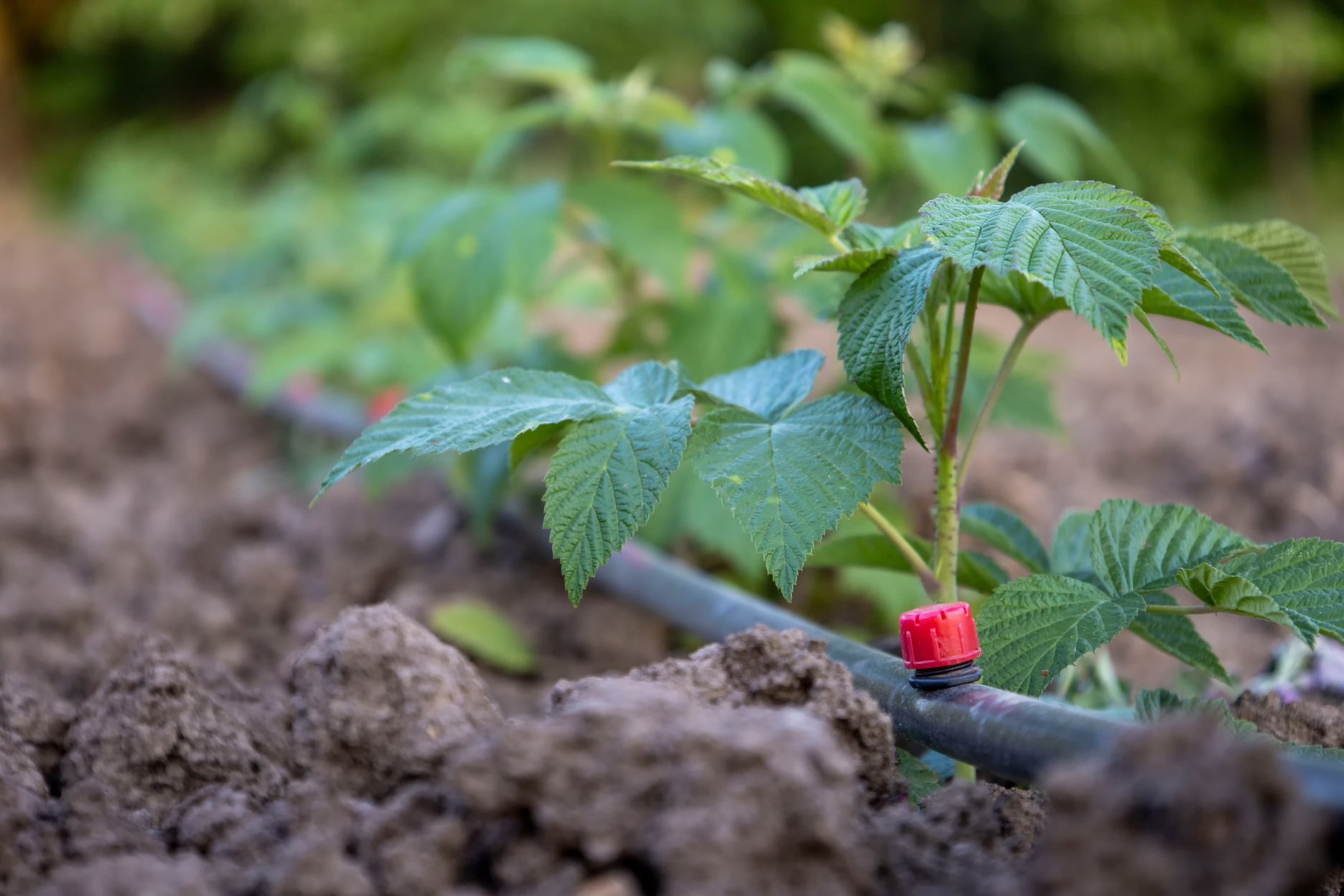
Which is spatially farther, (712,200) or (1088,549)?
(712,200)

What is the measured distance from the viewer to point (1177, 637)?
956mm

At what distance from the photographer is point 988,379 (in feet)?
5.62

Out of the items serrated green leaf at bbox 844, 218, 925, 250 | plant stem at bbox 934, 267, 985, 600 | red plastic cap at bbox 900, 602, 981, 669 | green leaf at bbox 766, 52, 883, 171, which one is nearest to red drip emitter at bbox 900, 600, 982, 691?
red plastic cap at bbox 900, 602, 981, 669

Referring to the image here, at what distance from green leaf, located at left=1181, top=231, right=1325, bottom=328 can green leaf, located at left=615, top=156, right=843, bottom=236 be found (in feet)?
1.08

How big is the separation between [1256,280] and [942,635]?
42cm

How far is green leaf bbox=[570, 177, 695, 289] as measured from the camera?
5.43 feet

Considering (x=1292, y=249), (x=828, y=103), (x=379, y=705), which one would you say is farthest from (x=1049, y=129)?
(x=379, y=705)

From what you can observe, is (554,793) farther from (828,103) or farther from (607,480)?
(828,103)

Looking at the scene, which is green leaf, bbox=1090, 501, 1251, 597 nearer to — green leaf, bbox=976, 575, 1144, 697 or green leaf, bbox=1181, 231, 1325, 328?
green leaf, bbox=976, 575, 1144, 697

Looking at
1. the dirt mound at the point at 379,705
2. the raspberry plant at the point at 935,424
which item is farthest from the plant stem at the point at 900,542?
the dirt mound at the point at 379,705

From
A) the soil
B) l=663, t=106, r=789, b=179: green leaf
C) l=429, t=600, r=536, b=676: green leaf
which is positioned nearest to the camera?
the soil

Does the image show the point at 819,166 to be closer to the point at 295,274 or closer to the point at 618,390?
the point at 295,274

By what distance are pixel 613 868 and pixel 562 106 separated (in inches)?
51.1

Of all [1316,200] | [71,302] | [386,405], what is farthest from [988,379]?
[1316,200]
